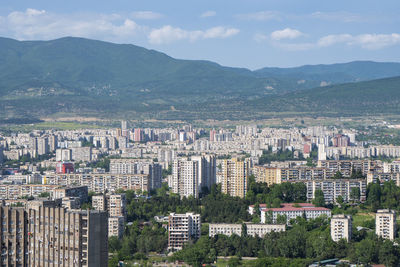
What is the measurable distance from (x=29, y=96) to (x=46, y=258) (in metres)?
71.9

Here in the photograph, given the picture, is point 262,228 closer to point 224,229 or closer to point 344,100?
point 224,229

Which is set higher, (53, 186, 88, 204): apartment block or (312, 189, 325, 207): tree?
(53, 186, 88, 204): apartment block

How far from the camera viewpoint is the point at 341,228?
19.2 meters

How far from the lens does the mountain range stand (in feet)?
236

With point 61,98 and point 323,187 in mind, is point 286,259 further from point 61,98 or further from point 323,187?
point 61,98

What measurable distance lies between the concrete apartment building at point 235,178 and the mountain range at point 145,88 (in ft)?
139

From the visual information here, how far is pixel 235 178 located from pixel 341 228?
271 inches

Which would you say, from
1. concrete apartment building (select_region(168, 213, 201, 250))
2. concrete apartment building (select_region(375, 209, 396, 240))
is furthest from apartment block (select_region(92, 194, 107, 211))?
concrete apartment building (select_region(375, 209, 396, 240))

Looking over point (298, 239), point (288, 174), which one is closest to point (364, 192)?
point (288, 174)

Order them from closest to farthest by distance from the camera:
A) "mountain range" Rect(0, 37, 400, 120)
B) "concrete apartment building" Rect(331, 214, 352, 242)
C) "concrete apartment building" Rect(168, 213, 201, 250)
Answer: "concrete apartment building" Rect(331, 214, 352, 242) → "concrete apartment building" Rect(168, 213, 201, 250) → "mountain range" Rect(0, 37, 400, 120)

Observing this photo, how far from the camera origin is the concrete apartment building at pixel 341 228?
19.1 metres

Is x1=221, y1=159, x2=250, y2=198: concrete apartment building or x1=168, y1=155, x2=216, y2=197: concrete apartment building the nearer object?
x1=221, y1=159, x2=250, y2=198: concrete apartment building

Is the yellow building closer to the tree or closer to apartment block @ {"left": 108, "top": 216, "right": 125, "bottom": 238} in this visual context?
the tree

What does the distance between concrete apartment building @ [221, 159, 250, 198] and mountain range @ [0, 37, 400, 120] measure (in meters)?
42.3
